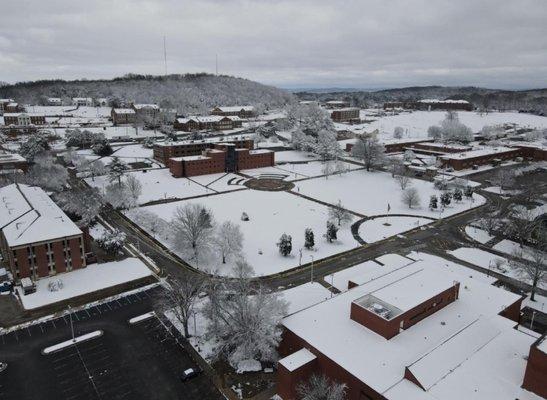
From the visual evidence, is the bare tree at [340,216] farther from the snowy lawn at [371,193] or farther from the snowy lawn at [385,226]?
the snowy lawn at [371,193]

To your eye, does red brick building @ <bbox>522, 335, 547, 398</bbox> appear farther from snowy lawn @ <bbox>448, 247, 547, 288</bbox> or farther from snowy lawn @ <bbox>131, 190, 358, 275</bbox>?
snowy lawn @ <bbox>131, 190, 358, 275</bbox>

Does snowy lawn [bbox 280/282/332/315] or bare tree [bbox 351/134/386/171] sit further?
bare tree [bbox 351/134/386/171]

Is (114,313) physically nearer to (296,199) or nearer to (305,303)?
(305,303)

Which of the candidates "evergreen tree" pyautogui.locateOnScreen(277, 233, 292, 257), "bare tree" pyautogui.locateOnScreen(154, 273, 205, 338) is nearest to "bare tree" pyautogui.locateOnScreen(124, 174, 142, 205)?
"evergreen tree" pyautogui.locateOnScreen(277, 233, 292, 257)

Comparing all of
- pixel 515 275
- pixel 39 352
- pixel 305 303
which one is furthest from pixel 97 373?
pixel 515 275

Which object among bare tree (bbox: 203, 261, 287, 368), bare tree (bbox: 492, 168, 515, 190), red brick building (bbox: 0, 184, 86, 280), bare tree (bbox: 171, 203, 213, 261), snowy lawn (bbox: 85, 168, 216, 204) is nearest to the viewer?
bare tree (bbox: 203, 261, 287, 368)

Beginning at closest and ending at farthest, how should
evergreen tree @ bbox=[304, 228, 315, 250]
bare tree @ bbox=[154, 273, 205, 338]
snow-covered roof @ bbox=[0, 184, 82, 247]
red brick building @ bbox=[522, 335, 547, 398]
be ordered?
1. red brick building @ bbox=[522, 335, 547, 398]
2. bare tree @ bbox=[154, 273, 205, 338]
3. snow-covered roof @ bbox=[0, 184, 82, 247]
4. evergreen tree @ bbox=[304, 228, 315, 250]

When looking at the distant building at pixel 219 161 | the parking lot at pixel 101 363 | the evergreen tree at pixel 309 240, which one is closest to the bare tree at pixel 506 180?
the evergreen tree at pixel 309 240
